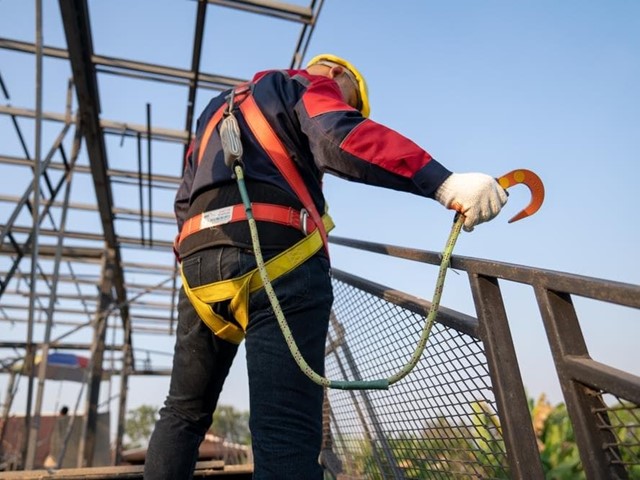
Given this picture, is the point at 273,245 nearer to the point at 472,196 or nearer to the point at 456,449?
the point at 472,196

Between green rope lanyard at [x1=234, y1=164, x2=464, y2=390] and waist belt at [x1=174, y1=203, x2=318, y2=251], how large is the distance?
7 cm

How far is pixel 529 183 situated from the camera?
5.52ft

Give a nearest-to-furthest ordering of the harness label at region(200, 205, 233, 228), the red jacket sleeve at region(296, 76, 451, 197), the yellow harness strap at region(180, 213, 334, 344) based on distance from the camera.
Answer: the red jacket sleeve at region(296, 76, 451, 197)
the yellow harness strap at region(180, 213, 334, 344)
the harness label at region(200, 205, 233, 228)

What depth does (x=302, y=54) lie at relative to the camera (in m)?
5.47

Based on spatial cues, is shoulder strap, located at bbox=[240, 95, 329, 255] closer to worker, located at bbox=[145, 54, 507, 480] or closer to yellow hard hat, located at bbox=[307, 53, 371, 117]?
worker, located at bbox=[145, 54, 507, 480]

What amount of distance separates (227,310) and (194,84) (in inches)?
179

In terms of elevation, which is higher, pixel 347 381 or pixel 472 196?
pixel 472 196

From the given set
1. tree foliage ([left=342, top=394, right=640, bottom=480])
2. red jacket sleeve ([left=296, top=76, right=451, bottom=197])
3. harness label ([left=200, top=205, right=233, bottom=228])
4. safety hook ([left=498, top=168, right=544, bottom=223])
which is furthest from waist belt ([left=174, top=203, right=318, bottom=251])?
tree foliage ([left=342, top=394, right=640, bottom=480])

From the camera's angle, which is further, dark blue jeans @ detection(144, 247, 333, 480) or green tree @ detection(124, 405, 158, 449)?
green tree @ detection(124, 405, 158, 449)

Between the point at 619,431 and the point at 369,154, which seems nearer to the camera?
the point at 619,431

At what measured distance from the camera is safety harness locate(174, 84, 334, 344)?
166cm

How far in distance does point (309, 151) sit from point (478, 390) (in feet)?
3.11

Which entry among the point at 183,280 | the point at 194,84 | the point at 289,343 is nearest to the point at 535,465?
the point at 289,343

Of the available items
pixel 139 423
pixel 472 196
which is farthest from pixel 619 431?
pixel 139 423
